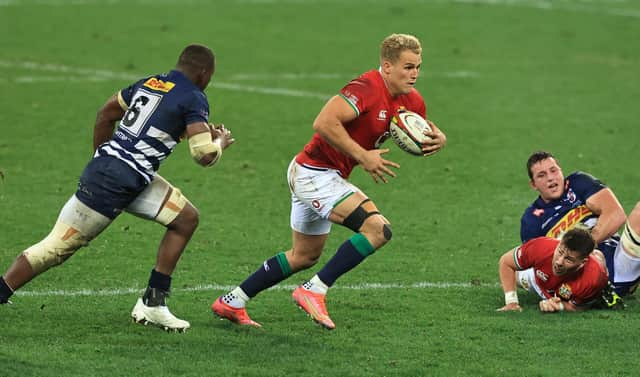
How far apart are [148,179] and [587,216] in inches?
146

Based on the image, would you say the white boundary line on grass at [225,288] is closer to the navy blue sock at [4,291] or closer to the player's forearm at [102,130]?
the navy blue sock at [4,291]

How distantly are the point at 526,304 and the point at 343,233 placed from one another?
305cm

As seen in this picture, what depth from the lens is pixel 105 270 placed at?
10.5 meters

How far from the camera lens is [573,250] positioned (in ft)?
29.5

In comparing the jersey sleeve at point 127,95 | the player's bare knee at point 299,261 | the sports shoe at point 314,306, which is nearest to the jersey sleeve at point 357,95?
the player's bare knee at point 299,261

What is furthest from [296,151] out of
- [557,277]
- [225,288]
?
[557,277]

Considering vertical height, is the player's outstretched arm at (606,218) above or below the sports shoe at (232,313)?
above

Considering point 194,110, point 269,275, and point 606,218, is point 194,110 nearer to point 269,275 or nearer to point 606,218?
point 269,275

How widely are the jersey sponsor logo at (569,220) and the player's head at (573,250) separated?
68cm

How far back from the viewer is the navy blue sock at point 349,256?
8344mm

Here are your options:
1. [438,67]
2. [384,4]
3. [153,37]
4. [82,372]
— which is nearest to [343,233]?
[82,372]

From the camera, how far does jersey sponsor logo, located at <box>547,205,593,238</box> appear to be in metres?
9.84

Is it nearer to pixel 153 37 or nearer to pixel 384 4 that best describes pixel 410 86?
pixel 153 37

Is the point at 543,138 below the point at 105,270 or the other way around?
the other way around
